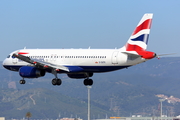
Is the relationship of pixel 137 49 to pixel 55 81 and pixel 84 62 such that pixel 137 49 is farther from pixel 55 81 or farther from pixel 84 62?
pixel 55 81

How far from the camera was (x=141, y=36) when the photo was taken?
77.1m

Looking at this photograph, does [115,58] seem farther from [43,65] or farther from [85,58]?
[43,65]

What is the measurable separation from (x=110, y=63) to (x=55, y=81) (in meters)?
9.45

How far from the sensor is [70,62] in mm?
81250

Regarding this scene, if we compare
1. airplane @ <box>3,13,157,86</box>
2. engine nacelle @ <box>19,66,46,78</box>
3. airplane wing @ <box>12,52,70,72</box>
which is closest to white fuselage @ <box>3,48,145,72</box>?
airplane @ <box>3,13,157,86</box>

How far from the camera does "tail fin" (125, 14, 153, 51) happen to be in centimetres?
7675

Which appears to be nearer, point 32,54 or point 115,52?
point 115,52

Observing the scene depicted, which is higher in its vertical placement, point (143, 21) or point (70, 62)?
point (143, 21)

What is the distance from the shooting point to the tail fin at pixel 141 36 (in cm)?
7675

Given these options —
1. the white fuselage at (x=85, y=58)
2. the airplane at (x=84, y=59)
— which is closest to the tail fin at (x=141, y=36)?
the airplane at (x=84, y=59)

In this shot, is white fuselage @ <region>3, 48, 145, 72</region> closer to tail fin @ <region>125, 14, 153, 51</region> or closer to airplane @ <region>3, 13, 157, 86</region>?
airplane @ <region>3, 13, 157, 86</region>

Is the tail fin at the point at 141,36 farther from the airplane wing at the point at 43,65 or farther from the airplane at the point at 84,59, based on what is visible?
the airplane wing at the point at 43,65

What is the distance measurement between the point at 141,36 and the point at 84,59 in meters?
9.59

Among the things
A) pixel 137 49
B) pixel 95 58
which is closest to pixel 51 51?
pixel 95 58
